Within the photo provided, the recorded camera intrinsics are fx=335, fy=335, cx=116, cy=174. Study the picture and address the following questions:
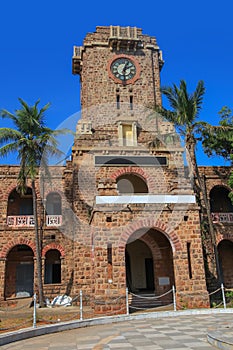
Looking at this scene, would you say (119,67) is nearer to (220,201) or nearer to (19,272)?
(220,201)

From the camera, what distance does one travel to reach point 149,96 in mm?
22812

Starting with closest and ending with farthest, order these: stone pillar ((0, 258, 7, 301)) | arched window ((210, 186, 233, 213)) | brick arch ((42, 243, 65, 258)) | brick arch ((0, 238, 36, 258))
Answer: stone pillar ((0, 258, 7, 301)), brick arch ((0, 238, 36, 258)), brick arch ((42, 243, 65, 258)), arched window ((210, 186, 233, 213))

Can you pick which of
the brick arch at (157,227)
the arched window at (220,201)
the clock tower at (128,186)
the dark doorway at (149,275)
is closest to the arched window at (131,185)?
the clock tower at (128,186)

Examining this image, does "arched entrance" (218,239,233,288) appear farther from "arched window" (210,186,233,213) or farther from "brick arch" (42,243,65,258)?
"brick arch" (42,243,65,258)

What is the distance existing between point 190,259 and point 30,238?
30.6ft

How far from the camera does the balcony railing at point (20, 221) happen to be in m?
19.3

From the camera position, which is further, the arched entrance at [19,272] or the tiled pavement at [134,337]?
the arched entrance at [19,272]

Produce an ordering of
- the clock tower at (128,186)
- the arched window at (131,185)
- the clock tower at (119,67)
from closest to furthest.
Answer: the clock tower at (128,186)
the arched window at (131,185)
the clock tower at (119,67)

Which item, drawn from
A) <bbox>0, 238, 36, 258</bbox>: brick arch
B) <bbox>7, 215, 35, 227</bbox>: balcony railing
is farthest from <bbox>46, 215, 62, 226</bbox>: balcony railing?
<bbox>0, 238, 36, 258</bbox>: brick arch

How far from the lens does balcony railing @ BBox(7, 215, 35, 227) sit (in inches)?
760

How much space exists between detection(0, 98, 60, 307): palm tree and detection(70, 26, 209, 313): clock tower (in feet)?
7.85

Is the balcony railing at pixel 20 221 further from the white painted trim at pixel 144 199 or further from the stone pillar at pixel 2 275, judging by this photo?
the white painted trim at pixel 144 199

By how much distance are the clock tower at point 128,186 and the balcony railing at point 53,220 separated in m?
1.50

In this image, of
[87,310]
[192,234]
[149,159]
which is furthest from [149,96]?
[87,310]
